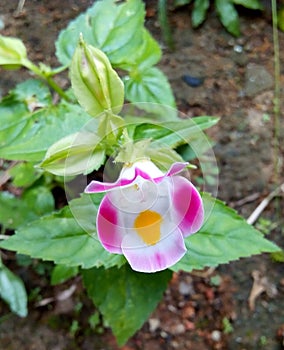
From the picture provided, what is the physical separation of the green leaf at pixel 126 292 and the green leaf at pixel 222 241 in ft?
0.48

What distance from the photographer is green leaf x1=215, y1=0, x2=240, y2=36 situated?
1.41 meters

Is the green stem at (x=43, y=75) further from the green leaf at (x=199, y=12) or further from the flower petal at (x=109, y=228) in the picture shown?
the green leaf at (x=199, y=12)

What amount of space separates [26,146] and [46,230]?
122 millimetres

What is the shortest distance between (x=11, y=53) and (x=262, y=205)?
23.4 inches

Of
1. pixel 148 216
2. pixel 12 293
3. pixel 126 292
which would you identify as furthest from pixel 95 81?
pixel 12 293

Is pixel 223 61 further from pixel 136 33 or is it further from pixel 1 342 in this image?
pixel 1 342

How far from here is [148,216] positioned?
69cm

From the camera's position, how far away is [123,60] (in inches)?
39.0

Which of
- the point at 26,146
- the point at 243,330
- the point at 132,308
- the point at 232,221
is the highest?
the point at 26,146

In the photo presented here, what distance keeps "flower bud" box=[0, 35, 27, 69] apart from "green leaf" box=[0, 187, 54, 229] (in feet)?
0.87

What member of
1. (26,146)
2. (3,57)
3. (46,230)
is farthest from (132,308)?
(3,57)

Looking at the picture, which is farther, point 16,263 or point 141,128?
point 16,263

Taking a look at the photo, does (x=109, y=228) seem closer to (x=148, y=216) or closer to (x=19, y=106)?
(x=148, y=216)

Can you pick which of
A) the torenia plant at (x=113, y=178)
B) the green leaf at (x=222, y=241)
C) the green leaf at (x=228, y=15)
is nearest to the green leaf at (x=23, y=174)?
the torenia plant at (x=113, y=178)
